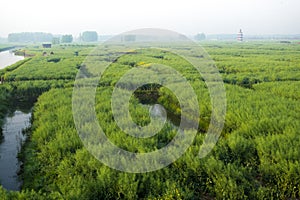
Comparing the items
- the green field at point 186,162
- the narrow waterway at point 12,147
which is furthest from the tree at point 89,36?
the green field at point 186,162

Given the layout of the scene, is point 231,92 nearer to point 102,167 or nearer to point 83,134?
point 83,134

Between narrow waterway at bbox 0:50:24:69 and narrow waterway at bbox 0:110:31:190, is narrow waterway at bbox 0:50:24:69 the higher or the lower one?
the higher one

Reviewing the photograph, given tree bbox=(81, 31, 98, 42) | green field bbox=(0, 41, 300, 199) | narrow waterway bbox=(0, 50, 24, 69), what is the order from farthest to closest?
tree bbox=(81, 31, 98, 42) → narrow waterway bbox=(0, 50, 24, 69) → green field bbox=(0, 41, 300, 199)

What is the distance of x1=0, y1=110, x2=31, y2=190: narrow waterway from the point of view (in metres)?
9.70

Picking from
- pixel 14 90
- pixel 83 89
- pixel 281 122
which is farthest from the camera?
pixel 14 90

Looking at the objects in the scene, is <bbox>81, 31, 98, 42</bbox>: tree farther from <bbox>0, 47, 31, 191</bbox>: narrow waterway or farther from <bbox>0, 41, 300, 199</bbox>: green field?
<bbox>0, 41, 300, 199</bbox>: green field

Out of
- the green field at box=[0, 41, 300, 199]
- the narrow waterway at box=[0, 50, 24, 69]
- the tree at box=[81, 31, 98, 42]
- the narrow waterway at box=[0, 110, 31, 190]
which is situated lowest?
the narrow waterway at box=[0, 110, 31, 190]

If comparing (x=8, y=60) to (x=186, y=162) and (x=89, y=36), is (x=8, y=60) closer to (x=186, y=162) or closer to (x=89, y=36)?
(x=186, y=162)

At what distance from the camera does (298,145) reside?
27.3 feet

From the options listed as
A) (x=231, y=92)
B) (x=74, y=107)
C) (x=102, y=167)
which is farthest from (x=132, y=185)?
(x=231, y=92)

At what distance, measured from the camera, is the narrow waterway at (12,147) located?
31.8ft

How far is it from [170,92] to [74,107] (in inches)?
285

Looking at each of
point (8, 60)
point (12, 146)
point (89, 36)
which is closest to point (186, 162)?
point (12, 146)

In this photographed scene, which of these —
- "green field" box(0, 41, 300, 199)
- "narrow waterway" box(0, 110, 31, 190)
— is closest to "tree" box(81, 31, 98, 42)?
"narrow waterway" box(0, 110, 31, 190)
